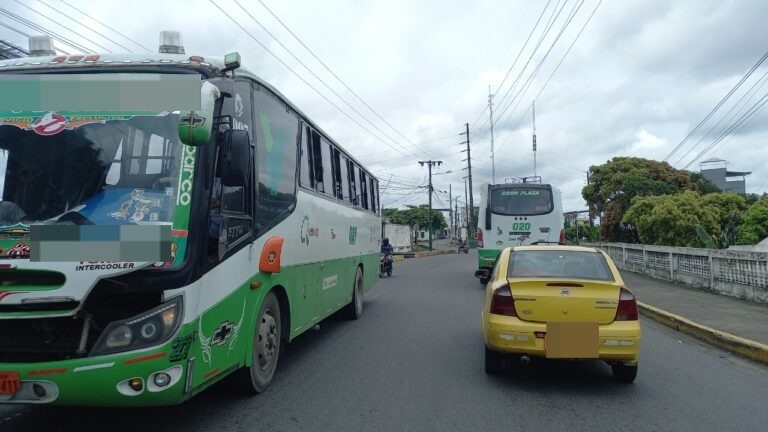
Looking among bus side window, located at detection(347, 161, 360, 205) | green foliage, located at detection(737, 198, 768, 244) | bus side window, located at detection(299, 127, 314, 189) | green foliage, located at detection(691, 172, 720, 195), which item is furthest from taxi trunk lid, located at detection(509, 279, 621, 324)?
green foliage, located at detection(691, 172, 720, 195)

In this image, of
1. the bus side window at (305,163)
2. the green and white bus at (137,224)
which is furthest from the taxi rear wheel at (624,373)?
the bus side window at (305,163)

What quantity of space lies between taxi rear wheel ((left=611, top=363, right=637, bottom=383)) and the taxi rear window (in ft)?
2.95

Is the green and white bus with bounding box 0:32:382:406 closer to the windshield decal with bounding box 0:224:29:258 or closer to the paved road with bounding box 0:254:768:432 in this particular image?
the windshield decal with bounding box 0:224:29:258

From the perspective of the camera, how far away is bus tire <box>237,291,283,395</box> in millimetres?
5114

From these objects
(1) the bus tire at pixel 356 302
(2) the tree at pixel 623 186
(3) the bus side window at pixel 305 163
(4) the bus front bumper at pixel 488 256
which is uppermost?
(2) the tree at pixel 623 186

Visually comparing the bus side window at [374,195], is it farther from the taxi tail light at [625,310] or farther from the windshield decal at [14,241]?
the windshield decal at [14,241]

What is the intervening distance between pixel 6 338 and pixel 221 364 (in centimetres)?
143

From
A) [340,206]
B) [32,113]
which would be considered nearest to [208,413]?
[32,113]

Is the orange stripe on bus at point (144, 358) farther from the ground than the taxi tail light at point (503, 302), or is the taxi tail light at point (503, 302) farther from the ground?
the taxi tail light at point (503, 302)

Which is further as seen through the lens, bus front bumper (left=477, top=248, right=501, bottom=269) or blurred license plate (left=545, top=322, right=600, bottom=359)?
bus front bumper (left=477, top=248, right=501, bottom=269)

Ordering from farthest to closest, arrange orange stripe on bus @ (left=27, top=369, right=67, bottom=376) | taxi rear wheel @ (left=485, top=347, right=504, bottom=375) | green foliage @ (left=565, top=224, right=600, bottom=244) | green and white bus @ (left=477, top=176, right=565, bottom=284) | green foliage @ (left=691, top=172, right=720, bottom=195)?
green foliage @ (left=691, top=172, right=720, bottom=195) → green foliage @ (left=565, top=224, right=600, bottom=244) → green and white bus @ (left=477, top=176, right=565, bottom=284) → taxi rear wheel @ (left=485, top=347, right=504, bottom=375) → orange stripe on bus @ (left=27, top=369, right=67, bottom=376)

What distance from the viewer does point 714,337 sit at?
809 cm

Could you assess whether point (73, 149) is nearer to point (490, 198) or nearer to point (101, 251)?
point (101, 251)

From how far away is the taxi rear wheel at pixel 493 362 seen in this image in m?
5.96
